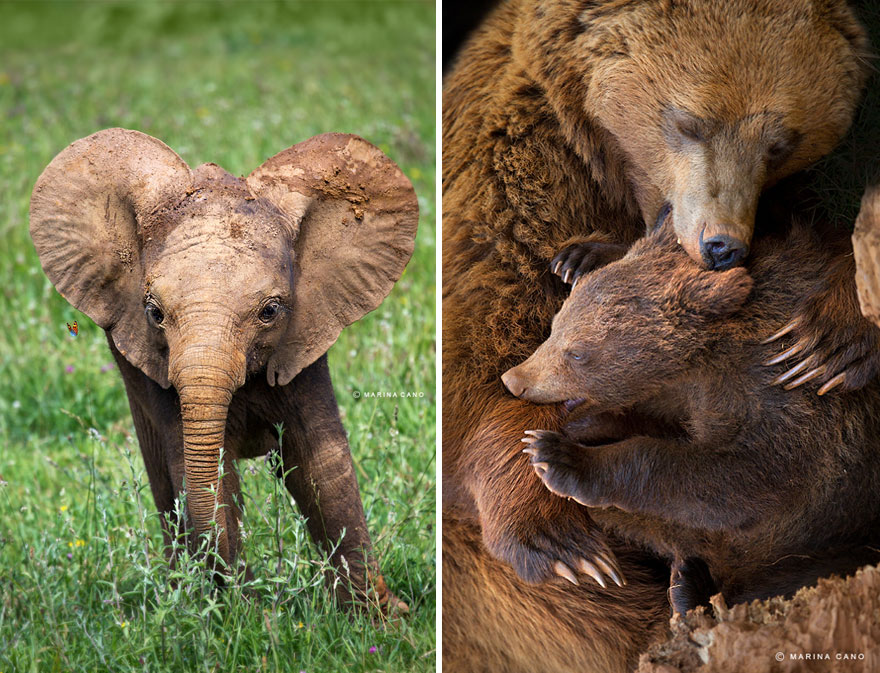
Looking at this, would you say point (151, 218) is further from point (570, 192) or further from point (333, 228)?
point (570, 192)

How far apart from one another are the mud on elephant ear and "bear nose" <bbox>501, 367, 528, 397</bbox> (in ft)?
1.71

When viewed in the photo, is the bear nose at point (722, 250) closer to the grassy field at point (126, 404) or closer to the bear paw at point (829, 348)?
the bear paw at point (829, 348)

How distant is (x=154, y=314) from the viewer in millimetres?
2271

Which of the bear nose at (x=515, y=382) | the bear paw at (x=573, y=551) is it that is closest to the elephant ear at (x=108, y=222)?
the bear nose at (x=515, y=382)

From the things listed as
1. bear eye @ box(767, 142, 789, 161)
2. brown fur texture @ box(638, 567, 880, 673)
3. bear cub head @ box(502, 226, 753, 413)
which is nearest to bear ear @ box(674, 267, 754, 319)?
bear cub head @ box(502, 226, 753, 413)

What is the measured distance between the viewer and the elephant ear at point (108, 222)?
2352 mm

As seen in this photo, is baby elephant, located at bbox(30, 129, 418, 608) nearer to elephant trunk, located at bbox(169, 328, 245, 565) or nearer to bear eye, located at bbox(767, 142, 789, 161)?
elephant trunk, located at bbox(169, 328, 245, 565)

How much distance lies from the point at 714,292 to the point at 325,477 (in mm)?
1122

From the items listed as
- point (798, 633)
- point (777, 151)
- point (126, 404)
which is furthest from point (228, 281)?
point (126, 404)

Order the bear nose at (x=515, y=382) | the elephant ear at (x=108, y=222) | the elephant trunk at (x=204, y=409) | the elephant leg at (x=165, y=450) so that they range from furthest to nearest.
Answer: the elephant leg at (x=165, y=450) < the elephant ear at (x=108, y=222) < the elephant trunk at (x=204, y=409) < the bear nose at (x=515, y=382)

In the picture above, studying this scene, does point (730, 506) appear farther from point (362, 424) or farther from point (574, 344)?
point (362, 424)

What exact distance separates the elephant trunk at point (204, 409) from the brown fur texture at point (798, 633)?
0.98 m

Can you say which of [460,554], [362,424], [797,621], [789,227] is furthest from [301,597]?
[789,227]

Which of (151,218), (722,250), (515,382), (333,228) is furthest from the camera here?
(333,228)
